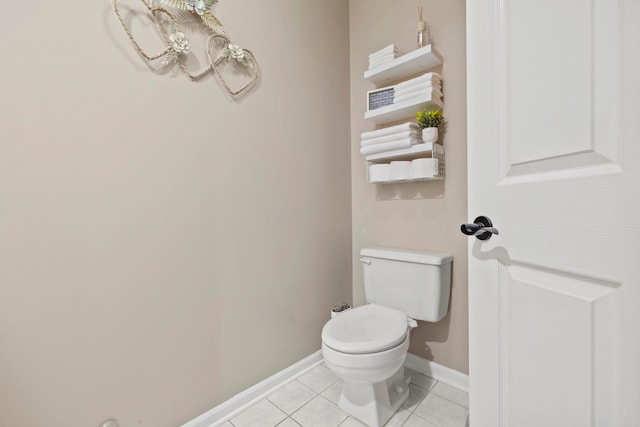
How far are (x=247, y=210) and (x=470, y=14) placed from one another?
1.14m

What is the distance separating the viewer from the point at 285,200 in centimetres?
155

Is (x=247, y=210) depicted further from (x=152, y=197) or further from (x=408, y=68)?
(x=408, y=68)

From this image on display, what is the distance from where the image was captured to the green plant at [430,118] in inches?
57.6

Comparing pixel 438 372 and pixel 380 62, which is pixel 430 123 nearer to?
pixel 380 62

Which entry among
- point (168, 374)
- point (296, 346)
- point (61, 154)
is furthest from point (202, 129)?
point (296, 346)

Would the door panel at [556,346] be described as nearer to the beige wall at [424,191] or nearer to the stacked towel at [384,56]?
→ the beige wall at [424,191]

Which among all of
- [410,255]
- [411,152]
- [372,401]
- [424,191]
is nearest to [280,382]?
[372,401]

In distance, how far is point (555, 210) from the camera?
56 cm

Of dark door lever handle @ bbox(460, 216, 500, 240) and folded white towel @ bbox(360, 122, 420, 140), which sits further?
folded white towel @ bbox(360, 122, 420, 140)

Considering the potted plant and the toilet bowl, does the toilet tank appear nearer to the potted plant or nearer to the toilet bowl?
the toilet bowl

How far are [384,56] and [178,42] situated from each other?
A: 1.08m

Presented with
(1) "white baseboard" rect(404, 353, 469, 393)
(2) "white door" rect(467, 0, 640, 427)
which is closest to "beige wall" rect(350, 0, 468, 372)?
(1) "white baseboard" rect(404, 353, 469, 393)

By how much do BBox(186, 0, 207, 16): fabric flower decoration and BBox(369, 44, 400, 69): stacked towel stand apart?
3.09 feet

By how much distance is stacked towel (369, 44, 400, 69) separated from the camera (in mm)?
1562
